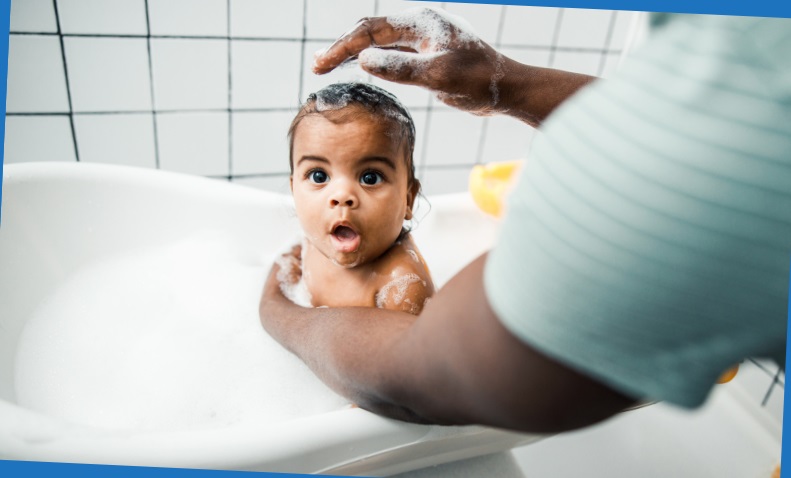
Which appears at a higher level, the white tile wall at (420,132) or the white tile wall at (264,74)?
the white tile wall at (264,74)

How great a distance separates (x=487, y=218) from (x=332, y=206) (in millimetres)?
453

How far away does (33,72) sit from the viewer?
0.93 m

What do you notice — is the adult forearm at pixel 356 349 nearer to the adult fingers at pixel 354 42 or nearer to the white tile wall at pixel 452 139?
the adult fingers at pixel 354 42

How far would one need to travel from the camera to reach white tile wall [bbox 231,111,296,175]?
102 centimetres

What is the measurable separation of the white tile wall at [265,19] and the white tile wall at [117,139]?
212 millimetres

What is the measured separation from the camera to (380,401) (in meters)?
0.59

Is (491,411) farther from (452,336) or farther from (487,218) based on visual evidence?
(487,218)

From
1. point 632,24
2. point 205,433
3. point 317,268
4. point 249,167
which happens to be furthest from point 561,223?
point 249,167

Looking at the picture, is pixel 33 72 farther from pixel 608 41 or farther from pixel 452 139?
pixel 608 41

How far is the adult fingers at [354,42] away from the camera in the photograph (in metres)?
0.64

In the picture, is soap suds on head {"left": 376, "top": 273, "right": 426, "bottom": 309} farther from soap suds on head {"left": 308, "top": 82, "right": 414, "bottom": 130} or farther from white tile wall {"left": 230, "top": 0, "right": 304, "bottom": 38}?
white tile wall {"left": 230, "top": 0, "right": 304, "bottom": 38}

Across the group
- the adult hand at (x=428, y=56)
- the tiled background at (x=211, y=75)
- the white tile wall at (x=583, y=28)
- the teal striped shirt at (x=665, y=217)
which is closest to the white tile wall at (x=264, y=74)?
the tiled background at (x=211, y=75)

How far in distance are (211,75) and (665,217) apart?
83cm

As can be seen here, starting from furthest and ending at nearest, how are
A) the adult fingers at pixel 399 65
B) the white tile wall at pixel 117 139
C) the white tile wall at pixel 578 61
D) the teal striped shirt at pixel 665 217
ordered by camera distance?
the white tile wall at pixel 578 61 → the white tile wall at pixel 117 139 → the adult fingers at pixel 399 65 → the teal striped shirt at pixel 665 217
